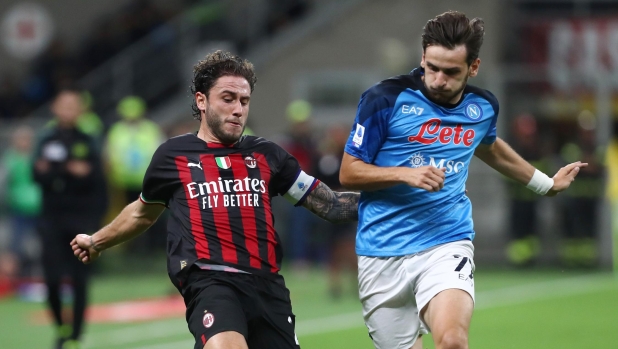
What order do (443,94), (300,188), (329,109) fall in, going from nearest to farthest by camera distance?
1. (443,94)
2. (300,188)
3. (329,109)

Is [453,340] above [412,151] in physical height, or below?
below

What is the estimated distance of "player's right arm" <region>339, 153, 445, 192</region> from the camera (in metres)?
5.87

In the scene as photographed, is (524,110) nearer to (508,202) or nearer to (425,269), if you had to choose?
(508,202)

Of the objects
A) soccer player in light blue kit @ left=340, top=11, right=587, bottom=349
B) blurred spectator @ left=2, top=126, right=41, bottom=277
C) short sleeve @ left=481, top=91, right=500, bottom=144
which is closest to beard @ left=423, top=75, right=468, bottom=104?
soccer player in light blue kit @ left=340, top=11, right=587, bottom=349

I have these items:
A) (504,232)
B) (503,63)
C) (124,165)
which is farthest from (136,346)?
(503,63)

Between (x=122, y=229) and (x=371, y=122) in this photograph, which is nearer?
(x=371, y=122)

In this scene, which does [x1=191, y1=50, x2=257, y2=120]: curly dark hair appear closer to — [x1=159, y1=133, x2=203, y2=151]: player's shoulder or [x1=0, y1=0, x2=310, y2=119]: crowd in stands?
[x1=159, y1=133, x2=203, y2=151]: player's shoulder

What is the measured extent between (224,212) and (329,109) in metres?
16.0

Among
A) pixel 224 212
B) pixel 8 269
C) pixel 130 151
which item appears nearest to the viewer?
pixel 224 212

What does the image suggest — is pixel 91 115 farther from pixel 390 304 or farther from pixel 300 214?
pixel 390 304

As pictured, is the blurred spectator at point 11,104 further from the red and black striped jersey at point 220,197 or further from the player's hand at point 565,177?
the player's hand at point 565,177

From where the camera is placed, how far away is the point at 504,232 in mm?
18031

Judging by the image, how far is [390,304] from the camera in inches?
257

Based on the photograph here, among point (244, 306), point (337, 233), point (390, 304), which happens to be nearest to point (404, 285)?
point (390, 304)
